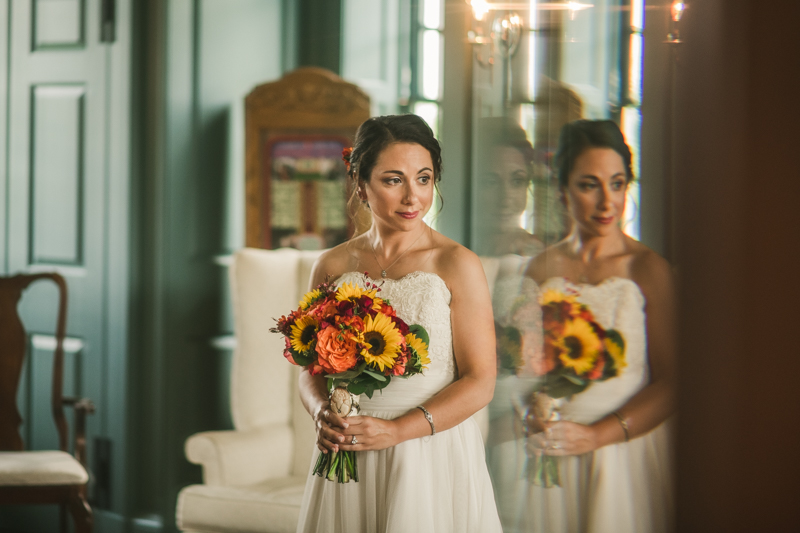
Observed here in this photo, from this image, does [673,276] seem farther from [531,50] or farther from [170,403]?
[170,403]

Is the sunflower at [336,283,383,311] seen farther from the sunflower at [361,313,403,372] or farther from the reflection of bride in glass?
the reflection of bride in glass

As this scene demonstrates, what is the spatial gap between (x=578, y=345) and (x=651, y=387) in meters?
0.04

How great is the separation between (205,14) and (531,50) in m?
2.28

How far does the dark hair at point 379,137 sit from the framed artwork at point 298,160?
1.33 metres

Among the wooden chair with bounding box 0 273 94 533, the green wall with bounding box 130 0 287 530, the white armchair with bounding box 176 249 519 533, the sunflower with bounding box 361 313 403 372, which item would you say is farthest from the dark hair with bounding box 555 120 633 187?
the green wall with bounding box 130 0 287 530

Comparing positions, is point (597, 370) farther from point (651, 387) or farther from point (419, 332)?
point (419, 332)

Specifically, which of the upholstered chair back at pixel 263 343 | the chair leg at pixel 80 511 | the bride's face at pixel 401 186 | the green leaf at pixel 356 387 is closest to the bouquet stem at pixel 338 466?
the green leaf at pixel 356 387

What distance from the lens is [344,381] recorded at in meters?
1.03

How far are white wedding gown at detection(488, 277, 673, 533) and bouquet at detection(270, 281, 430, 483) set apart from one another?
59 centimetres

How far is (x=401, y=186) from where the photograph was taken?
101 cm

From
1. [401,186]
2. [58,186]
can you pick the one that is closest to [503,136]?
[401,186]

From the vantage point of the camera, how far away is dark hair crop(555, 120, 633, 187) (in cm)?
36

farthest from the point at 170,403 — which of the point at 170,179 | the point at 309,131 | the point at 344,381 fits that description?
the point at 344,381

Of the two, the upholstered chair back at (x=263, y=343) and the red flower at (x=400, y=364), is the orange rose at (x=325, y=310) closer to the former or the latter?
the red flower at (x=400, y=364)
